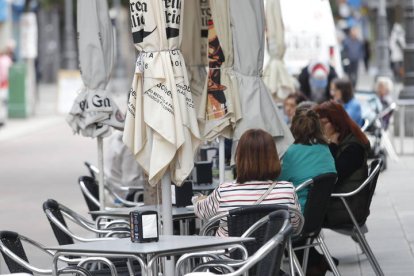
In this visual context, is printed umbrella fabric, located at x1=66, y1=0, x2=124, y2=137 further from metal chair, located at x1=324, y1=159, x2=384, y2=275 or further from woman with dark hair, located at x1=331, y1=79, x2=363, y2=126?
woman with dark hair, located at x1=331, y1=79, x2=363, y2=126

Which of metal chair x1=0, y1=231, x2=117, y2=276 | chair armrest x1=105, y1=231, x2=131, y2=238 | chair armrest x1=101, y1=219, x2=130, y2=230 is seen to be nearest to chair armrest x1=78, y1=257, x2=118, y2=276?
metal chair x1=0, y1=231, x2=117, y2=276

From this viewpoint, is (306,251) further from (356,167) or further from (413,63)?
(413,63)

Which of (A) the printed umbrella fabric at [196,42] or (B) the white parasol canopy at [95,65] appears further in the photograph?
(A) the printed umbrella fabric at [196,42]

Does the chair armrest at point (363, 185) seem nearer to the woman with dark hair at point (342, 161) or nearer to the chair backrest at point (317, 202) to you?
the woman with dark hair at point (342, 161)

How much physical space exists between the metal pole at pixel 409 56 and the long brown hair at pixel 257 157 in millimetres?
15788

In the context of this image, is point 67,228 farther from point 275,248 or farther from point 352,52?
point 352,52

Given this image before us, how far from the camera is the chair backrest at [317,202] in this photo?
9.30 m

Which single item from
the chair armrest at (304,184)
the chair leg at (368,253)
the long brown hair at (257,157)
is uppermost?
the long brown hair at (257,157)

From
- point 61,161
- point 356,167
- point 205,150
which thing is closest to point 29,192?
point 61,161

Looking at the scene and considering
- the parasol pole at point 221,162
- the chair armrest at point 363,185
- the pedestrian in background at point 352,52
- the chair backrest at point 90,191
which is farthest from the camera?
the pedestrian in background at point 352,52

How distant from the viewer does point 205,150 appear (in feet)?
42.2

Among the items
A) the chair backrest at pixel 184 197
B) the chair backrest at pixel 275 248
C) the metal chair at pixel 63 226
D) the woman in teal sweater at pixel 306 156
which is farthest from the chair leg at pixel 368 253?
the chair backrest at pixel 275 248

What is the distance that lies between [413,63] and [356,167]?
46.8ft

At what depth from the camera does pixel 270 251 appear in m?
7.12
